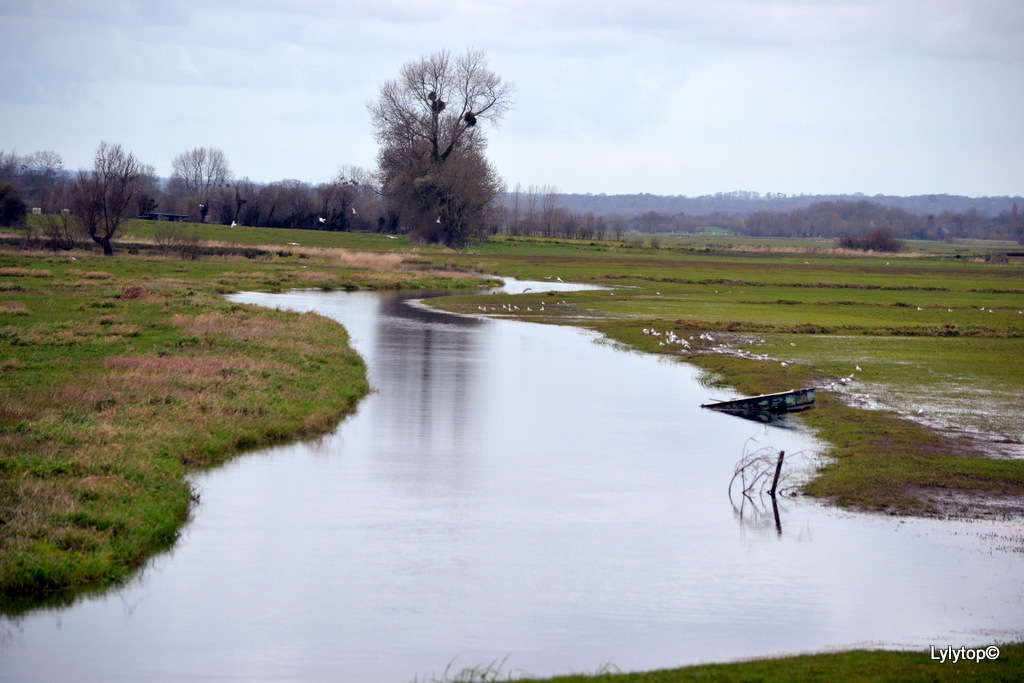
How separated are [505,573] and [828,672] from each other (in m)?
4.52

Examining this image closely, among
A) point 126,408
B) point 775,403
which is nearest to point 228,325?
point 126,408

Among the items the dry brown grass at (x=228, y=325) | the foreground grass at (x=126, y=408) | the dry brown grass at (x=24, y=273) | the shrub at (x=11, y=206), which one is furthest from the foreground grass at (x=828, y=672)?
the shrub at (x=11, y=206)

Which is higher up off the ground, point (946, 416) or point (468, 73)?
point (468, 73)

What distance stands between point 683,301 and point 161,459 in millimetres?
46935

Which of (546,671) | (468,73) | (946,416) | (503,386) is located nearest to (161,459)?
(546,671)

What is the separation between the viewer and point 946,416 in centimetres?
2362

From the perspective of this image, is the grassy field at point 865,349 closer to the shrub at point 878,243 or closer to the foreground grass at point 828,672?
the foreground grass at point 828,672

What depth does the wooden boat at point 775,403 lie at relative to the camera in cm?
2405

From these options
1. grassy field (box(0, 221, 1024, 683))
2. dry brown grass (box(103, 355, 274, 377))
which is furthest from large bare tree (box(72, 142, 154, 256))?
dry brown grass (box(103, 355, 274, 377))

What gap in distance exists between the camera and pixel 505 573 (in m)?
12.7

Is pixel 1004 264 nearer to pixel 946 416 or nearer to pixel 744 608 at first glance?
pixel 946 416

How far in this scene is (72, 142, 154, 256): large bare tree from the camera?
7438 centimetres

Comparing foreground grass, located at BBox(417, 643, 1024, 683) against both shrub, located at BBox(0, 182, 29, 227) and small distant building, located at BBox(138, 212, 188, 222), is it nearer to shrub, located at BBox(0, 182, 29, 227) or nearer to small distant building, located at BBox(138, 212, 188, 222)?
shrub, located at BBox(0, 182, 29, 227)

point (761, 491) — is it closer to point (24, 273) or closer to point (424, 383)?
point (424, 383)
